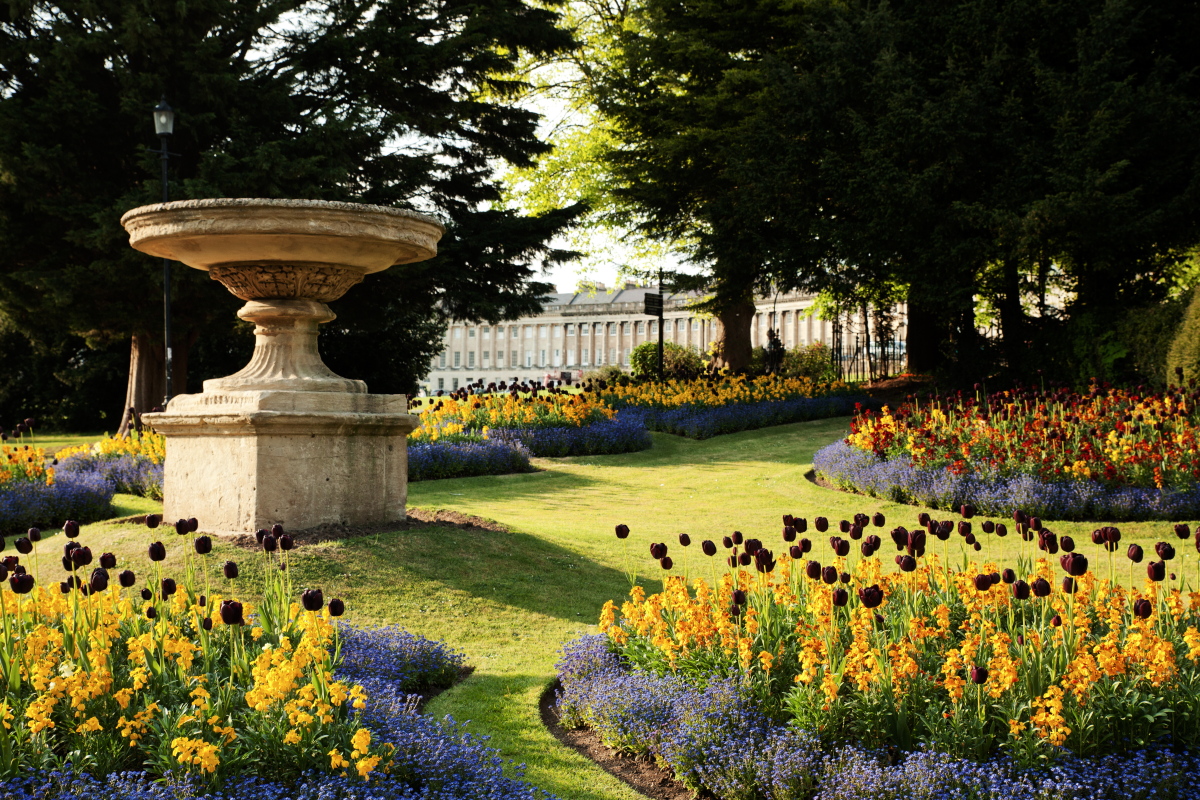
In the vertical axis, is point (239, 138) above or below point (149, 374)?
above

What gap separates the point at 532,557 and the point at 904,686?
463 centimetres

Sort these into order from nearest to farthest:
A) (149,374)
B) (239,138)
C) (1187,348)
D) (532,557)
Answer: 1. (532,557)
2. (1187,348)
3. (239,138)
4. (149,374)

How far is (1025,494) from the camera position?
9.83m

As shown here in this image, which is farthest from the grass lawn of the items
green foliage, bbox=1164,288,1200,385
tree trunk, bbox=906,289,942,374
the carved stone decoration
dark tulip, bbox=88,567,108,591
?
Result: tree trunk, bbox=906,289,942,374

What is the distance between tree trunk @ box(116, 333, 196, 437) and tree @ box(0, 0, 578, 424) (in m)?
0.05

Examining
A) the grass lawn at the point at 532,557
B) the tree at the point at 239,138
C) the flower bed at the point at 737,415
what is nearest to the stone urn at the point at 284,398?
the grass lawn at the point at 532,557

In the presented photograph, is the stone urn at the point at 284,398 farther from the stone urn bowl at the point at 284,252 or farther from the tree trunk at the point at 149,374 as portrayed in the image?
the tree trunk at the point at 149,374

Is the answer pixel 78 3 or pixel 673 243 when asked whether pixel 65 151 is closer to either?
pixel 78 3

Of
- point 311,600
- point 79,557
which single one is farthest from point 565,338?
point 311,600

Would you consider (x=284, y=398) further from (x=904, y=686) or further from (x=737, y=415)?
(x=737, y=415)

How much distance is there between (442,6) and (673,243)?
9.97 metres

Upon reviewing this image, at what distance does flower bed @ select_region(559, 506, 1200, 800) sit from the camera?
11.5ft

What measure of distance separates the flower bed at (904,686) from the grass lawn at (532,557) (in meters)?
0.46

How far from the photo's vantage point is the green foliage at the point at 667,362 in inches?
1123
